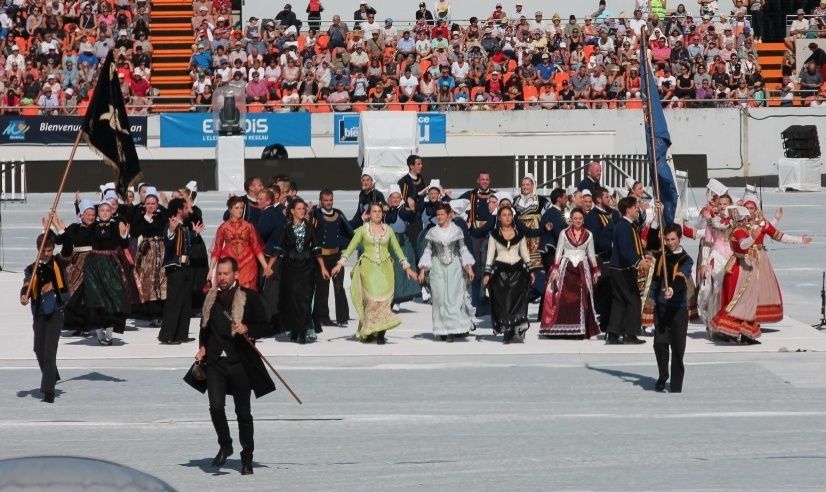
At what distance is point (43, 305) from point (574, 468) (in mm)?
5269

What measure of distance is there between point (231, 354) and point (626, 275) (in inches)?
281

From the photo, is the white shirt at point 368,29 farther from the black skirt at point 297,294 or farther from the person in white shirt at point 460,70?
the black skirt at point 297,294

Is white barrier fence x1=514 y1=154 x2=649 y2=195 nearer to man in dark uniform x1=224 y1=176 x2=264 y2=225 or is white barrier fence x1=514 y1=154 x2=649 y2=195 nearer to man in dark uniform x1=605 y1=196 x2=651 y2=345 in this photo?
man in dark uniform x1=224 y1=176 x2=264 y2=225

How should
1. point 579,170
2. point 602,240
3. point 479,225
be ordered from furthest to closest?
1. point 579,170
2. point 479,225
3. point 602,240

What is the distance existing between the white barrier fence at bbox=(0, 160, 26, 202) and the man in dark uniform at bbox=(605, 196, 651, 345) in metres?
19.2

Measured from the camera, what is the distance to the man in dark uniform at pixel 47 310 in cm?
1455

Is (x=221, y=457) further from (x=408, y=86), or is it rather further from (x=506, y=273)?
(x=408, y=86)

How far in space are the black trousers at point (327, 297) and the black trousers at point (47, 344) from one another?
14.0 feet

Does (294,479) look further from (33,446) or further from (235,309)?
(33,446)

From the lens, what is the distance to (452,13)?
149 ft

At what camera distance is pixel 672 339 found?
1462 cm

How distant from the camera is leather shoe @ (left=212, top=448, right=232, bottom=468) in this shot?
460 inches

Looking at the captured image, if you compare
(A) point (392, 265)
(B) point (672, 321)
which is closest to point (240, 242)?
(A) point (392, 265)

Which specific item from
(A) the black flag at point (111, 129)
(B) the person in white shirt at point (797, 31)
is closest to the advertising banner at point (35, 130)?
(B) the person in white shirt at point (797, 31)
